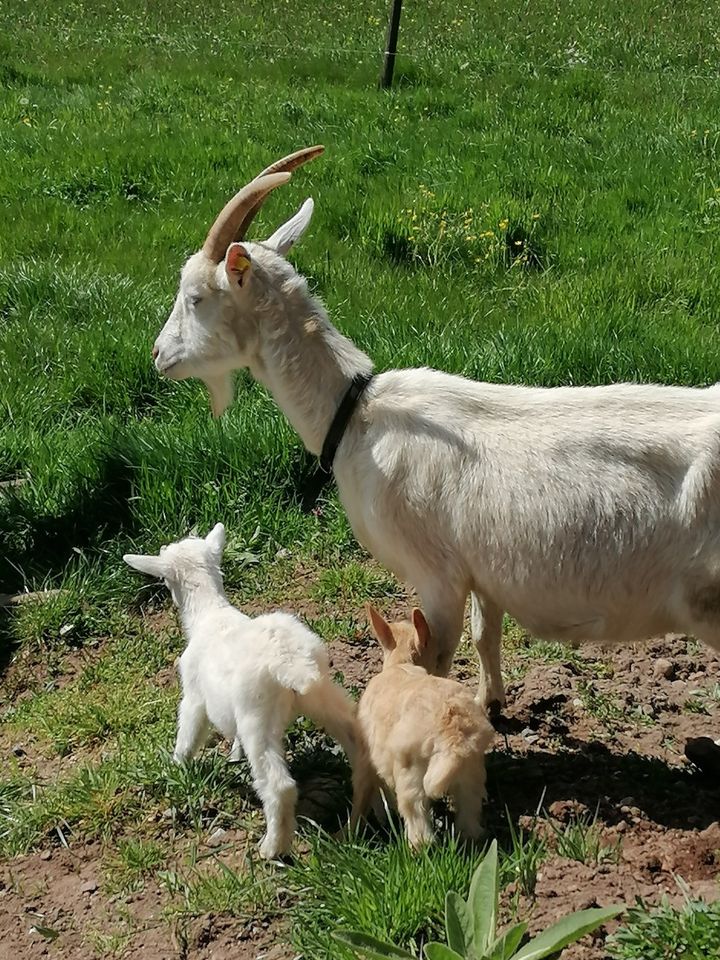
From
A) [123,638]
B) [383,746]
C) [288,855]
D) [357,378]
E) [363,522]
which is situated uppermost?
[357,378]

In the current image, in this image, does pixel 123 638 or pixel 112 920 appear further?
pixel 123 638

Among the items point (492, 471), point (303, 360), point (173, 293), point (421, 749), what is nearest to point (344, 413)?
point (303, 360)

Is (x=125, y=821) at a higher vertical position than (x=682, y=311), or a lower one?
lower

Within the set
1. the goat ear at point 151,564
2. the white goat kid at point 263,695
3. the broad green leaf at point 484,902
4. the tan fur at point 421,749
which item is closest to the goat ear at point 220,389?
the goat ear at point 151,564

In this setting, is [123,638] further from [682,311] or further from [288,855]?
[682,311]

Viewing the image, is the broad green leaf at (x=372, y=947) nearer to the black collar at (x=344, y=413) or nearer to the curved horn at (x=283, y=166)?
the black collar at (x=344, y=413)

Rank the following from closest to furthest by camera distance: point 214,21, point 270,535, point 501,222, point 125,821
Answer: point 125,821 → point 270,535 → point 501,222 → point 214,21

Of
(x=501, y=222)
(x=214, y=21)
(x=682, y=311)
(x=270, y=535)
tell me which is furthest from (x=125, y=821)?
(x=214, y=21)

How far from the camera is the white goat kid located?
3379mm

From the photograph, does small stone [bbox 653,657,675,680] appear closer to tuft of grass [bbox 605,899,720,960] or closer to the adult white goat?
the adult white goat

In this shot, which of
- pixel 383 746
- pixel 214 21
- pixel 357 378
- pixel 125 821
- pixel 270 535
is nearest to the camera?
pixel 383 746

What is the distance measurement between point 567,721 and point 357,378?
56.8 inches

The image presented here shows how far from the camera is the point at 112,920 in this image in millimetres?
3357

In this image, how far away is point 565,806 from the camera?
3.52 metres
